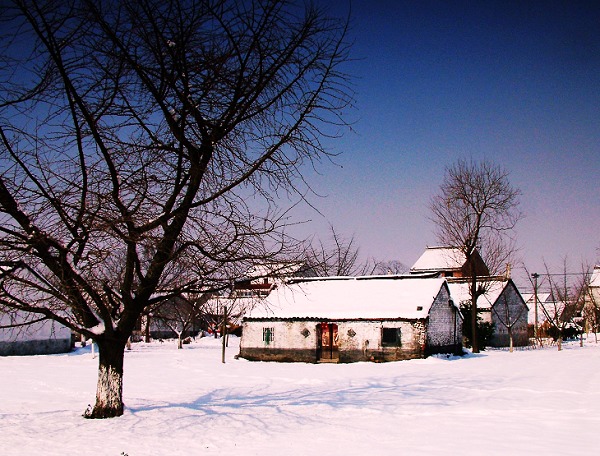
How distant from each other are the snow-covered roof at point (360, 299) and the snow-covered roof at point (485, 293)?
38.4ft

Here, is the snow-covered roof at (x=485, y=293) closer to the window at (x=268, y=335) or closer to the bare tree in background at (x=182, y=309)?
the window at (x=268, y=335)

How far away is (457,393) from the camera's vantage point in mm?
17078

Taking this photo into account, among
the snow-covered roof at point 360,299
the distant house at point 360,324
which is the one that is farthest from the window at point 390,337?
the snow-covered roof at point 360,299

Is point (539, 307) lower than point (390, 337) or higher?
higher

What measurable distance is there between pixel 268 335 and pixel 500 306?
2215cm

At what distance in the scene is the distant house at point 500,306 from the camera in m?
46.1

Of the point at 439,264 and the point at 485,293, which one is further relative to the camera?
the point at 439,264

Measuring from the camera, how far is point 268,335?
34.4 metres

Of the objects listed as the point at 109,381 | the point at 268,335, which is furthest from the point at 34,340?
the point at 109,381

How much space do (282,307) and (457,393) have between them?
1879cm

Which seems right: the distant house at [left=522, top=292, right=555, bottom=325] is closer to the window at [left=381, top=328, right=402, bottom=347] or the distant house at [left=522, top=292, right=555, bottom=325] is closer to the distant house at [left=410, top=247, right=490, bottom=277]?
the distant house at [left=410, top=247, right=490, bottom=277]

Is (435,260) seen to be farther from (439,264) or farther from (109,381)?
(109,381)

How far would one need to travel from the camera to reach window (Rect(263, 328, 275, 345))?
112ft

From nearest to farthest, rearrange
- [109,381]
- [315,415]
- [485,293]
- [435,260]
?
1. [109,381]
2. [315,415]
3. [485,293]
4. [435,260]
